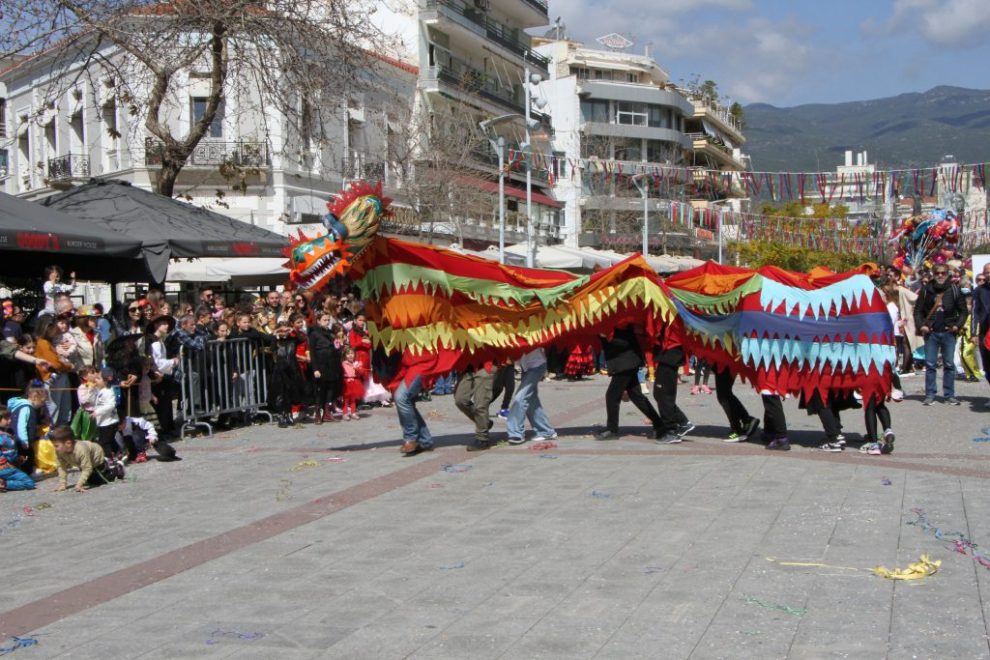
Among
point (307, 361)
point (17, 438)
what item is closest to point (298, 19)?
point (307, 361)

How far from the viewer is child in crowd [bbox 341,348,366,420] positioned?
1542 cm

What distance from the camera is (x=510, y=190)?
45.4 metres

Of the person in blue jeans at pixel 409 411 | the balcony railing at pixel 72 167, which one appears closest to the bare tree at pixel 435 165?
the balcony railing at pixel 72 167

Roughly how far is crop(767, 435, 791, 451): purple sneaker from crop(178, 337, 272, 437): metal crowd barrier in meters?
6.71

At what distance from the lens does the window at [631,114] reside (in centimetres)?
7186

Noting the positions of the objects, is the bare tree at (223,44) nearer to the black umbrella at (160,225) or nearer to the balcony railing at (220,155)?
the black umbrella at (160,225)

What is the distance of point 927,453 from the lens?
10.8m

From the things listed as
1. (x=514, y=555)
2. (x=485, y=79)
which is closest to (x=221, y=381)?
(x=514, y=555)

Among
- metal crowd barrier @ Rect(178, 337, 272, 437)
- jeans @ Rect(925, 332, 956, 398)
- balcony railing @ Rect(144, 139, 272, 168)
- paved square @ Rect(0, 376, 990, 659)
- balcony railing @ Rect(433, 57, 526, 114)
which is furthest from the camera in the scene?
balcony railing @ Rect(433, 57, 526, 114)

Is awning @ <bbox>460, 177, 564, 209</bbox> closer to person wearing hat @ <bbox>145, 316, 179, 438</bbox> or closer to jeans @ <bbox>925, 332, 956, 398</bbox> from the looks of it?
jeans @ <bbox>925, 332, 956, 398</bbox>

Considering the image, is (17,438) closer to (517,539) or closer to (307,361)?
(307,361)

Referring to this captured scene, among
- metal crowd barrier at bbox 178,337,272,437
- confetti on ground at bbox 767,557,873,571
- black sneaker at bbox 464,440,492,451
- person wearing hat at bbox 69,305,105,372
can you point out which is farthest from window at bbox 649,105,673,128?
confetti on ground at bbox 767,557,873,571

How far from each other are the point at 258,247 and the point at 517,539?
1000 cm

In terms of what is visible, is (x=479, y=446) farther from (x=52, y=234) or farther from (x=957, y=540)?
(x=52, y=234)
